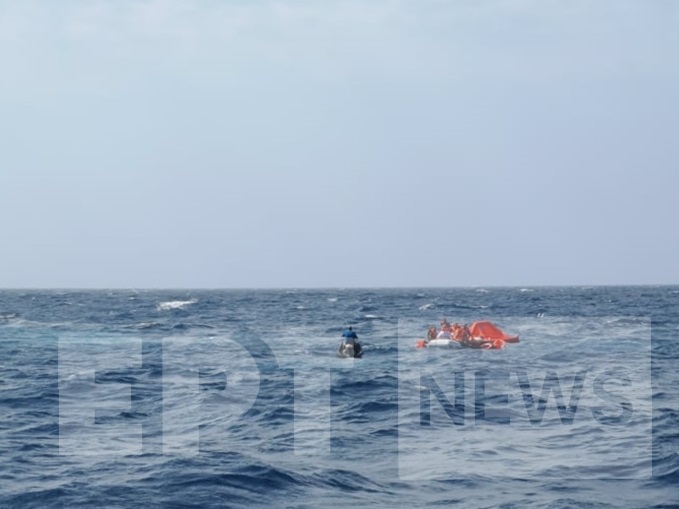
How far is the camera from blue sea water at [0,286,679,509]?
15.7 metres

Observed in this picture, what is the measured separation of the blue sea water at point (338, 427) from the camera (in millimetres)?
15711

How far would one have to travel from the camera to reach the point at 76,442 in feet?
64.2

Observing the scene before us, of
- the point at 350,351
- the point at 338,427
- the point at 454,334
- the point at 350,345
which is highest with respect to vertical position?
the point at 454,334

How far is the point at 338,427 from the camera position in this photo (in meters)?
21.9

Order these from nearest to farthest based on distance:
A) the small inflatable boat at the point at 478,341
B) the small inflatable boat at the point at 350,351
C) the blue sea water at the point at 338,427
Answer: the blue sea water at the point at 338,427 < the small inflatable boat at the point at 350,351 < the small inflatable boat at the point at 478,341

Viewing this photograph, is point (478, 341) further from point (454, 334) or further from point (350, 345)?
point (350, 345)

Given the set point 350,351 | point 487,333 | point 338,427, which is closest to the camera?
point 338,427

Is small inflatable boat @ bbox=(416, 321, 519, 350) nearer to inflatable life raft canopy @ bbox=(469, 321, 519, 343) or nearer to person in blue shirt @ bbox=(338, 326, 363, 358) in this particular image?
inflatable life raft canopy @ bbox=(469, 321, 519, 343)

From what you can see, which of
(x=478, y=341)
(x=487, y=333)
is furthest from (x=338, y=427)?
(x=487, y=333)

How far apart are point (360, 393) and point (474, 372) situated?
20.0 feet

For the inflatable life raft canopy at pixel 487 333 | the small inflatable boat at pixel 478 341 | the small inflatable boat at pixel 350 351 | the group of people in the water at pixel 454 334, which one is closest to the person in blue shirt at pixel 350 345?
the small inflatable boat at pixel 350 351

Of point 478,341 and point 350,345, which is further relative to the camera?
point 478,341

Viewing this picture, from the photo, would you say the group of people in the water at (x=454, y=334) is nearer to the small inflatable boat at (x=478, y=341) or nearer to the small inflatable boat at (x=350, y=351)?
the small inflatable boat at (x=478, y=341)

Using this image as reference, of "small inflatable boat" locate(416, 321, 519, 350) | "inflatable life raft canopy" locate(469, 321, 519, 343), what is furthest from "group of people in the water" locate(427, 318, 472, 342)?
"inflatable life raft canopy" locate(469, 321, 519, 343)
